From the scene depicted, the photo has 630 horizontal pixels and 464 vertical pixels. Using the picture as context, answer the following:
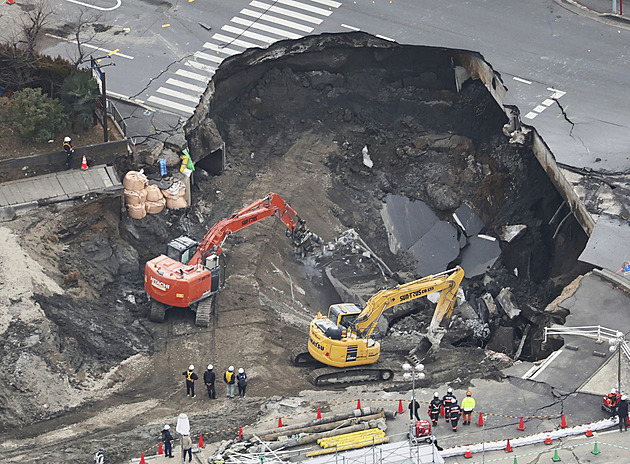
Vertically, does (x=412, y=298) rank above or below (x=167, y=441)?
below

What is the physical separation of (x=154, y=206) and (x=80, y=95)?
5.52m

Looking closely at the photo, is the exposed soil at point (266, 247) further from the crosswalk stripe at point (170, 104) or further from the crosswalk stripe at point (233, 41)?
the crosswalk stripe at point (233, 41)

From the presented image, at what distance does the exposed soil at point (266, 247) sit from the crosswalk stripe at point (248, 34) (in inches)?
20.9

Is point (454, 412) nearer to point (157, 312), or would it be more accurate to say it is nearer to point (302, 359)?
point (302, 359)

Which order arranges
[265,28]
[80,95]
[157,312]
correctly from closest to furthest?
1. [157,312]
2. [80,95]
3. [265,28]

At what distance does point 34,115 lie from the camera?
1948 inches

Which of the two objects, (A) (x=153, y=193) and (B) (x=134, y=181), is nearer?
(B) (x=134, y=181)

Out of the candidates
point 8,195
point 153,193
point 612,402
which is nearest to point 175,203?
point 153,193

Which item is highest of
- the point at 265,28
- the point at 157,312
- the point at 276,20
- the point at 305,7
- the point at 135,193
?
the point at 305,7

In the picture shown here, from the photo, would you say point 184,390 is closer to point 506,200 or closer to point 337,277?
point 337,277

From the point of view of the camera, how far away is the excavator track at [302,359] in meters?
45.8

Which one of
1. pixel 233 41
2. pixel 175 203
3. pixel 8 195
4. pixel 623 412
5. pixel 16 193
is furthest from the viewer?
pixel 233 41

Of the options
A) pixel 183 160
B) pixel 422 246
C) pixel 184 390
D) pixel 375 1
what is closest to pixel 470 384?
pixel 184 390

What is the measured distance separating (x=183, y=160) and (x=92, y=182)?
4.47 meters
